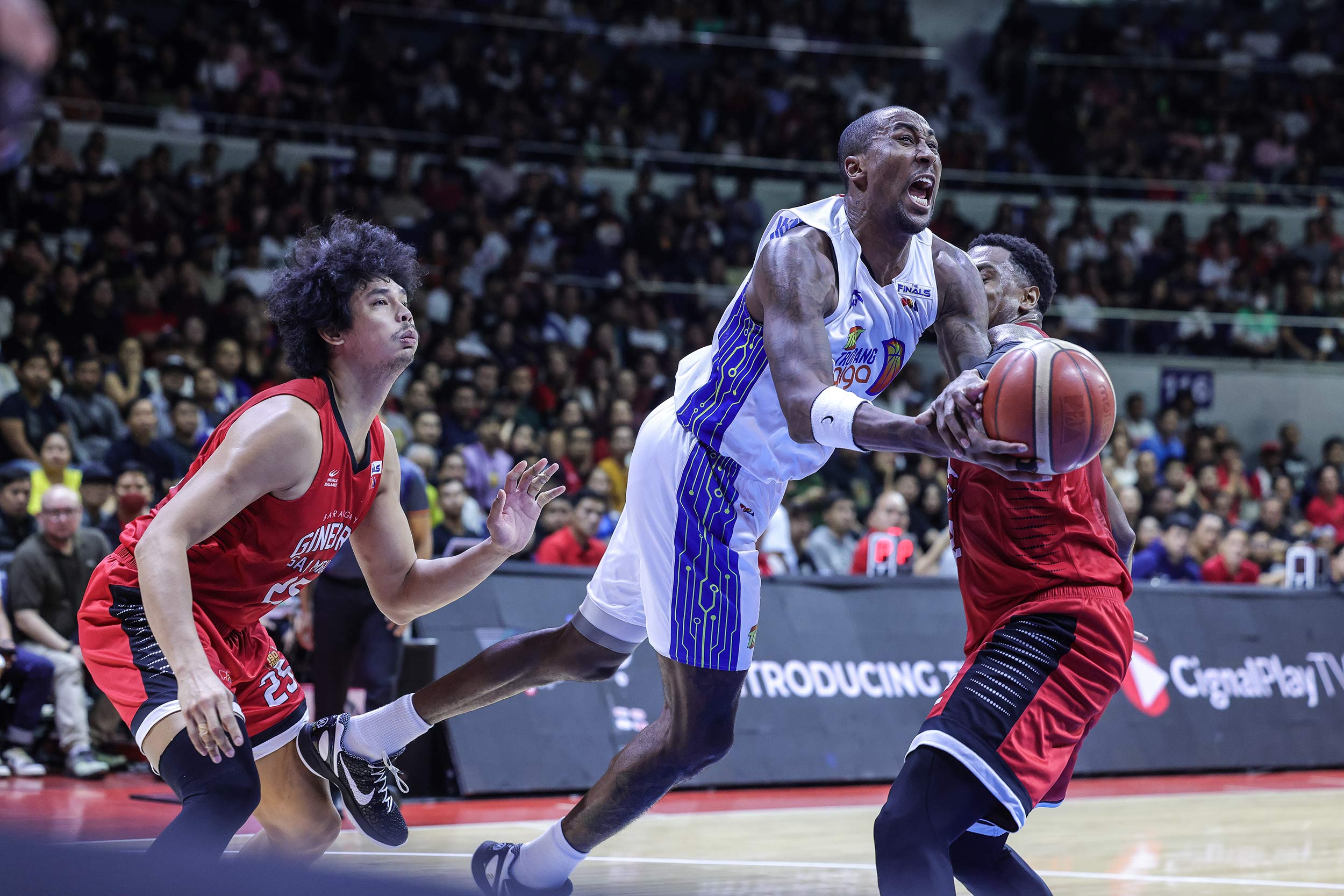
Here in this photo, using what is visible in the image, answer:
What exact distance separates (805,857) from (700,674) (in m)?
2.52

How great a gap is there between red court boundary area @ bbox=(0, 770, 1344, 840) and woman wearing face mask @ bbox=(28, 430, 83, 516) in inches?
85.2

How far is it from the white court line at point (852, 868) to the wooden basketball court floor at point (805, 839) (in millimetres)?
13

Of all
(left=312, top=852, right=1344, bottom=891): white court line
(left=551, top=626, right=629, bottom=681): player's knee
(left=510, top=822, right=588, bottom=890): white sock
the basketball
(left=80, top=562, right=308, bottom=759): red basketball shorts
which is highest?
the basketball

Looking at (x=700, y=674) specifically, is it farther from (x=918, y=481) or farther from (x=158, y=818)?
(x=918, y=481)

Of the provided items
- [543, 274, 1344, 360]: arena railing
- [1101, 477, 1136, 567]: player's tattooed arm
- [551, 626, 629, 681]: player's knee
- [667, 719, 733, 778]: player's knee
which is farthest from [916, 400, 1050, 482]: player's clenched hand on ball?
[543, 274, 1344, 360]: arena railing

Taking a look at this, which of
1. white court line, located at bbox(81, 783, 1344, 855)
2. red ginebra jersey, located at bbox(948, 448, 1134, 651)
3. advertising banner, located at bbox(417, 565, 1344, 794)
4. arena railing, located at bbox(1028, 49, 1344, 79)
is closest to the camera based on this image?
red ginebra jersey, located at bbox(948, 448, 1134, 651)

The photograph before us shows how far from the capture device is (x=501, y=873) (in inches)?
168

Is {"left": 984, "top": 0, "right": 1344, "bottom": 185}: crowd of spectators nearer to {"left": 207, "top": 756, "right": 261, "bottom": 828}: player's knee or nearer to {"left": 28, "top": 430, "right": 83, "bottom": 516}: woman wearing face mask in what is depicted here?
{"left": 28, "top": 430, "right": 83, "bottom": 516}: woman wearing face mask

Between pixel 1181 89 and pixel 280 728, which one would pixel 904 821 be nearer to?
pixel 280 728

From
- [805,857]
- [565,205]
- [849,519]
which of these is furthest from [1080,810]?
[565,205]

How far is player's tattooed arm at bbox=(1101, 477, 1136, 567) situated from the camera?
12.8 feet

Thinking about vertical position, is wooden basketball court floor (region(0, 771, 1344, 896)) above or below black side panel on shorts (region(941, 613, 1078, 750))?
below

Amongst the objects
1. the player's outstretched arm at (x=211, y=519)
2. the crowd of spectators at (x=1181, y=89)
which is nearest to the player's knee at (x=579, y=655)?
the player's outstretched arm at (x=211, y=519)

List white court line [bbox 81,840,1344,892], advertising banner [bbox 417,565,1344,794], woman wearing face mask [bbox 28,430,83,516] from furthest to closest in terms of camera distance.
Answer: woman wearing face mask [bbox 28,430,83,516] → advertising banner [bbox 417,565,1344,794] → white court line [bbox 81,840,1344,892]
